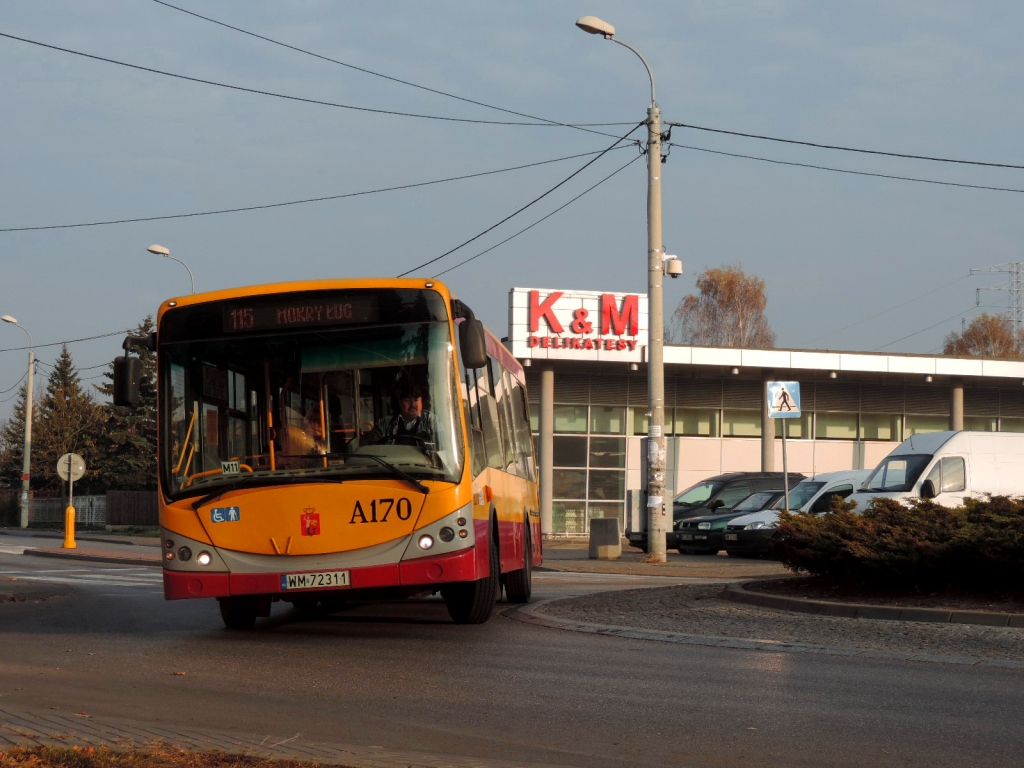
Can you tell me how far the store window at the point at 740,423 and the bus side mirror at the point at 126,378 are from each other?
102 ft

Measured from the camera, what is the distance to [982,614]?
1198 centimetres

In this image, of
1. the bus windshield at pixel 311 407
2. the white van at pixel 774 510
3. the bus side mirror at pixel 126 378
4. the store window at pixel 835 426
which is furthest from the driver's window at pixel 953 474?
the store window at pixel 835 426

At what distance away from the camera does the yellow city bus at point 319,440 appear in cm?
1070

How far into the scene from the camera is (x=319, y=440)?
1084cm

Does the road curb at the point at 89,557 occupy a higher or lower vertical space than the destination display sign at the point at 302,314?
lower

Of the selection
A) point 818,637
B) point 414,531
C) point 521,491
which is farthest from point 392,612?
point 818,637

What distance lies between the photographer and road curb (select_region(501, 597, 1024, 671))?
9.90 m

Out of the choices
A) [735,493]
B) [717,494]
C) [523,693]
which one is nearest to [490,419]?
[523,693]

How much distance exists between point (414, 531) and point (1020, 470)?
663 inches

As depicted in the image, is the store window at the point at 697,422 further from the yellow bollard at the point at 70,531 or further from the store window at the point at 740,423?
the yellow bollard at the point at 70,531

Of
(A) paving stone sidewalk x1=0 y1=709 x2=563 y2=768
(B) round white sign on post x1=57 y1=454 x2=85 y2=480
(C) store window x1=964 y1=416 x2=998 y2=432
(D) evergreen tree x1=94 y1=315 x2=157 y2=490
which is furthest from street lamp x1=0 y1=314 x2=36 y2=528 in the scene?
(A) paving stone sidewalk x1=0 y1=709 x2=563 y2=768

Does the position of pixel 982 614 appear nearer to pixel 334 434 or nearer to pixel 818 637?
pixel 818 637

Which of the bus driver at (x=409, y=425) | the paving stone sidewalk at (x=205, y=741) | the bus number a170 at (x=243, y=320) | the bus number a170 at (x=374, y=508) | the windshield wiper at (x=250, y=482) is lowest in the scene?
the paving stone sidewalk at (x=205, y=741)

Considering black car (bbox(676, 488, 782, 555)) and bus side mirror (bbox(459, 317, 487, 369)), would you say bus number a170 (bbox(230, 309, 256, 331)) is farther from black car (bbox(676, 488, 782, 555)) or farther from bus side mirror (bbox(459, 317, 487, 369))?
black car (bbox(676, 488, 782, 555))
